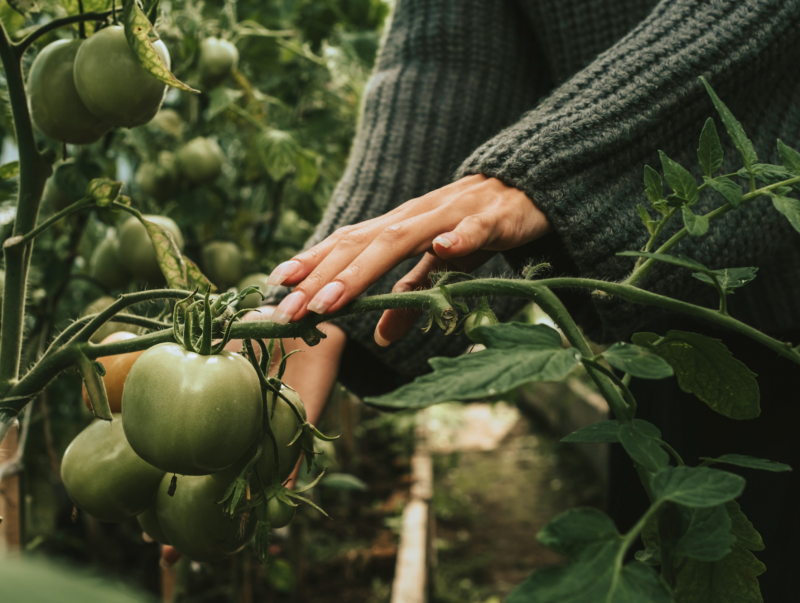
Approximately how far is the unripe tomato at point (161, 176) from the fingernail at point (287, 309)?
0.86 m

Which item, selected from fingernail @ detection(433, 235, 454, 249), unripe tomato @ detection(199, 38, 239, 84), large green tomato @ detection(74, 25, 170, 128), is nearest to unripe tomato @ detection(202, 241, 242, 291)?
unripe tomato @ detection(199, 38, 239, 84)

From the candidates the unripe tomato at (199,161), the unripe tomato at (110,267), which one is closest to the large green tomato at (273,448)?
the unripe tomato at (110,267)

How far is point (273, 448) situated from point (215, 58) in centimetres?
85

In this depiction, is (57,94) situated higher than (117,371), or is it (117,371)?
(57,94)

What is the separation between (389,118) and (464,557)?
1.72 meters

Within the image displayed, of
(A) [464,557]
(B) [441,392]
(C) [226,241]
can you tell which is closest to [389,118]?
(C) [226,241]

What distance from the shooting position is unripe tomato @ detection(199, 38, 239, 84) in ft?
3.45

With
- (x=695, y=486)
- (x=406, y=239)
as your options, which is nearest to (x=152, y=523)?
(x=406, y=239)

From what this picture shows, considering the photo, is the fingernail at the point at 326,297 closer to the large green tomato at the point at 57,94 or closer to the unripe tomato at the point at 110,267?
the large green tomato at the point at 57,94

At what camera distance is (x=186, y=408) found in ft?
1.11

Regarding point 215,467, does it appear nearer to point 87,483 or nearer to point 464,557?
point 87,483

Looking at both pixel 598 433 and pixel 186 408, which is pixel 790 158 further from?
pixel 186 408

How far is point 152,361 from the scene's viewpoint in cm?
34

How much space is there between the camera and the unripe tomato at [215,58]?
1.05 m
